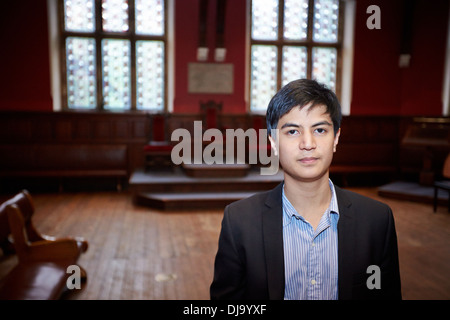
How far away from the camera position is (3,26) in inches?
275

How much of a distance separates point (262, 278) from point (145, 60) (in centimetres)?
736

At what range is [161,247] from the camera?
166 inches

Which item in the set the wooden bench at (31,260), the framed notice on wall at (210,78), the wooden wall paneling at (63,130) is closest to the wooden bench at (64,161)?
the wooden wall paneling at (63,130)

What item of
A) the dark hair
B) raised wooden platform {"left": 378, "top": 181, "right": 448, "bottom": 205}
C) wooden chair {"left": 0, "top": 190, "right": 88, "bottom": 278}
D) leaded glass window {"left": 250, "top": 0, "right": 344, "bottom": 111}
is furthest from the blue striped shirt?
leaded glass window {"left": 250, "top": 0, "right": 344, "bottom": 111}

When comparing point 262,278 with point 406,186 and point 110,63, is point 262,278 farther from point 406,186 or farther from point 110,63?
point 110,63

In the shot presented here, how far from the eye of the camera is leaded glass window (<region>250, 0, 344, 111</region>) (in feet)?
26.1

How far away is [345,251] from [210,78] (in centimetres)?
699

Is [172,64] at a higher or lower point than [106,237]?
higher

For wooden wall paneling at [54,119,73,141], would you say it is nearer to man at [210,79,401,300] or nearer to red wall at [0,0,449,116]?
red wall at [0,0,449,116]

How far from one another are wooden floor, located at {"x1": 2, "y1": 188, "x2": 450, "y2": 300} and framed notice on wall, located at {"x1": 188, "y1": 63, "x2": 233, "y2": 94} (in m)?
2.75

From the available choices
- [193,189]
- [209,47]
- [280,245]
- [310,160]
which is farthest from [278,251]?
[209,47]

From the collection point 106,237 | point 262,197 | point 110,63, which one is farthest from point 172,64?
point 262,197

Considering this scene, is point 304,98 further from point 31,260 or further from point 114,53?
point 114,53

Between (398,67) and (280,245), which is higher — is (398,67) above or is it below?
above
